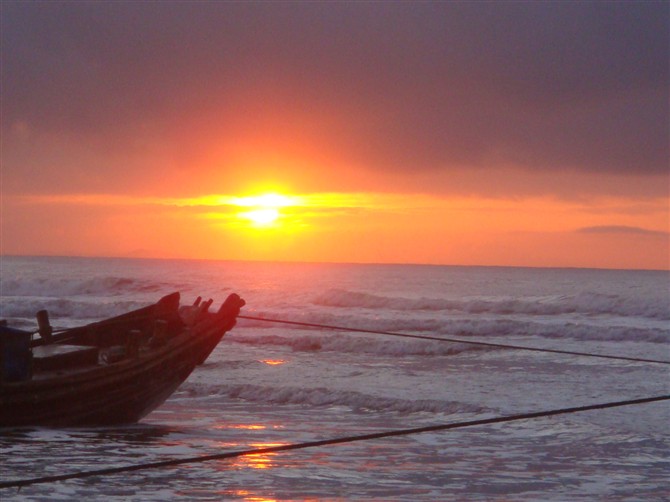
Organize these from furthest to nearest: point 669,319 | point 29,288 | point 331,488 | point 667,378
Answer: point 29,288, point 669,319, point 667,378, point 331,488

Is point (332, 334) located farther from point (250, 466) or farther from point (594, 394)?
point (250, 466)

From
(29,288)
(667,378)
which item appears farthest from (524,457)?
(29,288)

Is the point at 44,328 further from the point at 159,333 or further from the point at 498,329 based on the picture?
the point at 498,329

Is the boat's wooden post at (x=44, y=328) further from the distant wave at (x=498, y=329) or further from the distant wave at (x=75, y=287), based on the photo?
the distant wave at (x=75, y=287)

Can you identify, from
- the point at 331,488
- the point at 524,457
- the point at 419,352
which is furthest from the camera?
the point at 419,352

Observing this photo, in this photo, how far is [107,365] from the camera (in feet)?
36.5

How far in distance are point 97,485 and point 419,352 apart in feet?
50.8

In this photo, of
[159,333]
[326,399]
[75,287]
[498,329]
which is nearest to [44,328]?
[159,333]

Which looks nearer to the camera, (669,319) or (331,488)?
(331,488)

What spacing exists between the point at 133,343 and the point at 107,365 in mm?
425

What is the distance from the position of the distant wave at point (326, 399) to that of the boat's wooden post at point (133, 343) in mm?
3735

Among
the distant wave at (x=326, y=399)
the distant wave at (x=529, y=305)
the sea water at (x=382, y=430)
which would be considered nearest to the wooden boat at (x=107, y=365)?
the sea water at (x=382, y=430)

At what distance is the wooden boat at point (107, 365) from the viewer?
1043 cm

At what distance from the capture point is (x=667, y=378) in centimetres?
1797
